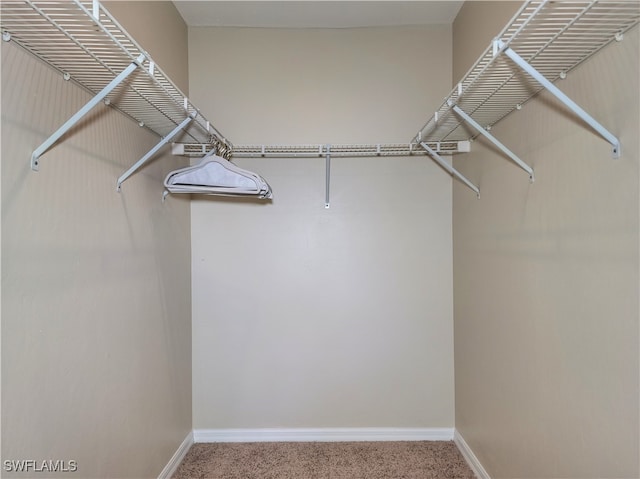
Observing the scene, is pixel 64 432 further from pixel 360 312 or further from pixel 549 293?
pixel 549 293

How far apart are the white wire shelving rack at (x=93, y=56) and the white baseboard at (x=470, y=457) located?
7.46 feet

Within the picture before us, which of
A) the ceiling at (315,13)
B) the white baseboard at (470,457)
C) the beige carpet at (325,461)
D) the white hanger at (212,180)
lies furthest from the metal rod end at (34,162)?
the white baseboard at (470,457)

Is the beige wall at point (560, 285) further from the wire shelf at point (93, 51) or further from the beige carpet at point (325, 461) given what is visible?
the wire shelf at point (93, 51)

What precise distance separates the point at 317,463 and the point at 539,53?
7.26 ft

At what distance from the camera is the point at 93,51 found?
1027 millimetres

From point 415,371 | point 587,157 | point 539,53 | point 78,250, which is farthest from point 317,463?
point 539,53

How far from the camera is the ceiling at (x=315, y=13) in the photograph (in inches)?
78.0

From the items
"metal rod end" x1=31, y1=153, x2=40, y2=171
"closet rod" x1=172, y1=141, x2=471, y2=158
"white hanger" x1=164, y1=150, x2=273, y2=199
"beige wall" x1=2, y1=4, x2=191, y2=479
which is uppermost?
"closet rod" x1=172, y1=141, x2=471, y2=158

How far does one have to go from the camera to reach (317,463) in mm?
1994

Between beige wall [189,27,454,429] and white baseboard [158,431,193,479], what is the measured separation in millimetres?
113

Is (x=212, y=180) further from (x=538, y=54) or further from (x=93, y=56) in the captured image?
(x=538, y=54)

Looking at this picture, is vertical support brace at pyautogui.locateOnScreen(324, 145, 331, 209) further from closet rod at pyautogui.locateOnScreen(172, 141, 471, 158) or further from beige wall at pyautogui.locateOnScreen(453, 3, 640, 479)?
beige wall at pyautogui.locateOnScreen(453, 3, 640, 479)

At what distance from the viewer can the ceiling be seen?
1.98 meters

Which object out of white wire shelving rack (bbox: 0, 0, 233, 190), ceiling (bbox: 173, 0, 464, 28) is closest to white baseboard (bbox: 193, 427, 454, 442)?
white wire shelving rack (bbox: 0, 0, 233, 190)
